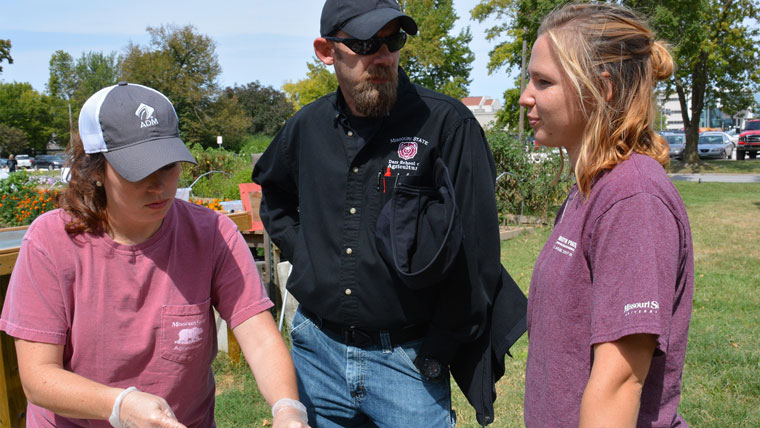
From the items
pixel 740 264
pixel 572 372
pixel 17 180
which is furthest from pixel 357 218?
pixel 17 180

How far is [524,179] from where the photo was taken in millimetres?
11156

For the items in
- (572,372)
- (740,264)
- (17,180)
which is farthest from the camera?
(17,180)

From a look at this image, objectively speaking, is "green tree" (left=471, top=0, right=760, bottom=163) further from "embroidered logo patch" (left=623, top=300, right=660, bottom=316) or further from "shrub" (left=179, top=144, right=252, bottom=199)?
"embroidered logo patch" (left=623, top=300, right=660, bottom=316)

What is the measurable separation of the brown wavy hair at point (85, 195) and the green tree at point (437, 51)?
26.6 metres

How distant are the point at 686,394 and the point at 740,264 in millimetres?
4666

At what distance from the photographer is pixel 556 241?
1619 millimetres

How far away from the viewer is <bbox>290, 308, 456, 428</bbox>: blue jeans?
2213mm

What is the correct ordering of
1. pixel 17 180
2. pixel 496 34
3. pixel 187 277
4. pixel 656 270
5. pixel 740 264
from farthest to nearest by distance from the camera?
1. pixel 496 34
2. pixel 17 180
3. pixel 740 264
4. pixel 187 277
5. pixel 656 270

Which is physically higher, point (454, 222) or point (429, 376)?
point (454, 222)

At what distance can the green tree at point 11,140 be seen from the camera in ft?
200

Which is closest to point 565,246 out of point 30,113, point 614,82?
point 614,82

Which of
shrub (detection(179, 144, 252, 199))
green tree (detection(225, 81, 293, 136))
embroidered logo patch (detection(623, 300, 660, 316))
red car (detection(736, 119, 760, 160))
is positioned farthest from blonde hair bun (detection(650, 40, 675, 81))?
green tree (detection(225, 81, 293, 136))

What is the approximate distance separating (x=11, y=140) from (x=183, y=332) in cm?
6991

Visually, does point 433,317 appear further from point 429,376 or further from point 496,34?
point 496,34
